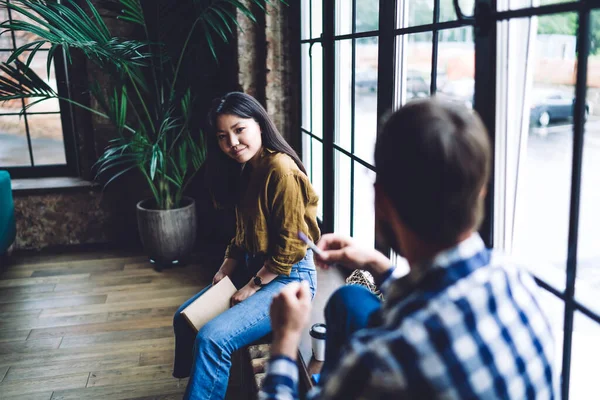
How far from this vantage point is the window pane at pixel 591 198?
0.94 m

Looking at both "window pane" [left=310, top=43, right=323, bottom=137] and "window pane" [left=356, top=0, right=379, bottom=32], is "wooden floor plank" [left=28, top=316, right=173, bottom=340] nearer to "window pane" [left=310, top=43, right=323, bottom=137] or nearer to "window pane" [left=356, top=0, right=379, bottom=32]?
"window pane" [left=310, top=43, right=323, bottom=137]

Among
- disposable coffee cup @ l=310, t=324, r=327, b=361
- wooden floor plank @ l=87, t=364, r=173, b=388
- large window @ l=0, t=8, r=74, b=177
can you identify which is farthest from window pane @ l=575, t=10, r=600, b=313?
large window @ l=0, t=8, r=74, b=177

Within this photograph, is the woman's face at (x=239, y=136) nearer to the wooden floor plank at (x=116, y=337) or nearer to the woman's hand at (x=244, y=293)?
the woman's hand at (x=244, y=293)

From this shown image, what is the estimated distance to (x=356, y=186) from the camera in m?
2.27

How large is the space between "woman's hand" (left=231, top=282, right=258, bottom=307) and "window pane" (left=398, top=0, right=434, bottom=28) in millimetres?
984

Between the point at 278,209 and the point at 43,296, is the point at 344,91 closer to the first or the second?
the point at 278,209

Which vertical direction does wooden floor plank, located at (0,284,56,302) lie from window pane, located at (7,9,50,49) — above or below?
below

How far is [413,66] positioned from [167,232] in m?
2.14

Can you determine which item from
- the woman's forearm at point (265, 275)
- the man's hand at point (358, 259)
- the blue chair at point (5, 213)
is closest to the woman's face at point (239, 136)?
the woman's forearm at point (265, 275)

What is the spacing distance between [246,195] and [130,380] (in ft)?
3.29

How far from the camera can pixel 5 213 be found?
Result: 3.33 metres

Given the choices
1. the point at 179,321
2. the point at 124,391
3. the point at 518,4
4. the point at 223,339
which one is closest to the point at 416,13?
the point at 518,4

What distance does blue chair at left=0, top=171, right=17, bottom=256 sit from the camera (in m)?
3.28

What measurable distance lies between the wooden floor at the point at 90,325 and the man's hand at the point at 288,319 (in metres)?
1.36
